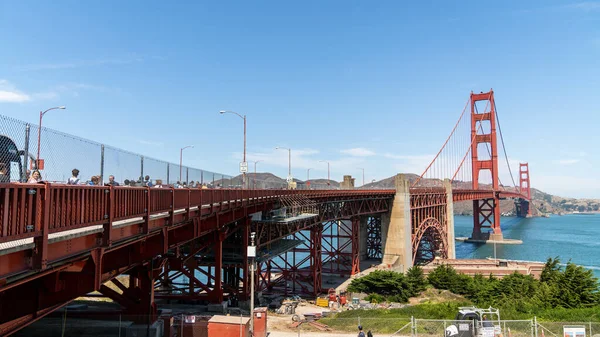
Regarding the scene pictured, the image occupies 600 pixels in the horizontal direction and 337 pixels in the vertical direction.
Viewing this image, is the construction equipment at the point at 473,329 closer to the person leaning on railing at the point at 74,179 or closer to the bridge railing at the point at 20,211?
the person leaning on railing at the point at 74,179

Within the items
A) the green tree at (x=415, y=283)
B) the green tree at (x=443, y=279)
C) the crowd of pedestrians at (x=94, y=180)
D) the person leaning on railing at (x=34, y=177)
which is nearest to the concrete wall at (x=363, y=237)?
the green tree at (x=415, y=283)

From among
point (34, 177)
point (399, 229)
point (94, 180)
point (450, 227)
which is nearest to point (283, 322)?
point (94, 180)

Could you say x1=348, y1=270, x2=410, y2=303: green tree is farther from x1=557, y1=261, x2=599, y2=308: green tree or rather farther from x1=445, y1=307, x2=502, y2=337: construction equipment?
x1=445, y1=307, x2=502, y2=337: construction equipment

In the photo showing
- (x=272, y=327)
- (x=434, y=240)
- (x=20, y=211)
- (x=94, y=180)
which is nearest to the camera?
(x=20, y=211)

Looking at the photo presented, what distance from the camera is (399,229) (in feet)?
190


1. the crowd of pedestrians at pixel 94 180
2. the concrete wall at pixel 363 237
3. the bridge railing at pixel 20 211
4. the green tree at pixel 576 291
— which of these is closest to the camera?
the bridge railing at pixel 20 211

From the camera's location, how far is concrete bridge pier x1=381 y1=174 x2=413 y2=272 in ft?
190

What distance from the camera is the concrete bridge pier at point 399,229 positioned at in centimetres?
5800

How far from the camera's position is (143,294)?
18703 millimetres

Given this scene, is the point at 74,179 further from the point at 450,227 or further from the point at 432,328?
the point at 450,227

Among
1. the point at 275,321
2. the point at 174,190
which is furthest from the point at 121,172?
the point at 275,321

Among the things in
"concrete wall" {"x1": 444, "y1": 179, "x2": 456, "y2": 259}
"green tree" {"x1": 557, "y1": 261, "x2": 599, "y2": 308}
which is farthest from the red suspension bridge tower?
"green tree" {"x1": 557, "y1": 261, "x2": 599, "y2": 308}

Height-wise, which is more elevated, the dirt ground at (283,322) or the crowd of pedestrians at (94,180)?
the crowd of pedestrians at (94,180)

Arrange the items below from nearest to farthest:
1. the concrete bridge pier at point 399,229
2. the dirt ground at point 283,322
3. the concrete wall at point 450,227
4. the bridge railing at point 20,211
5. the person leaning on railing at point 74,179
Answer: the bridge railing at point 20,211
the person leaning on railing at point 74,179
the dirt ground at point 283,322
the concrete bridge pier at point 399,229
the concrete wall at point 450,227
